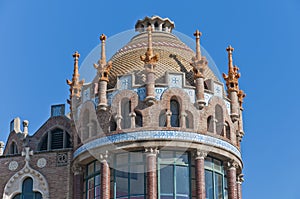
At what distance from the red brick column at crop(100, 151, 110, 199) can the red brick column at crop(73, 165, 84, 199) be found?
217 centimetres

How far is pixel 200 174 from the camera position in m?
37.9

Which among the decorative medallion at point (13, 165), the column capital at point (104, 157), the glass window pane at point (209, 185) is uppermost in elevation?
the decorative medallion at point (13, 165)

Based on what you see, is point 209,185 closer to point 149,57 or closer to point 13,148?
point 149,57

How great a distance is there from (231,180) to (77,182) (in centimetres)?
759

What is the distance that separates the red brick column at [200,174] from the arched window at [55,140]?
8.05m

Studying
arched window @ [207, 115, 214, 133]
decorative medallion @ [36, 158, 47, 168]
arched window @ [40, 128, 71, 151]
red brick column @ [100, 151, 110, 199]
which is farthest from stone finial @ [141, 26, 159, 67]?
decorative medallion @ [36, 158, 47, 168]

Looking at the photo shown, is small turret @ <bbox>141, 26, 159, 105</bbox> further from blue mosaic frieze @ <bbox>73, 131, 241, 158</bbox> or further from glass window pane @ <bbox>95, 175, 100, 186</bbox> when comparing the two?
glass window pane @ <bbox>95, 175, 100, 186</bbox>

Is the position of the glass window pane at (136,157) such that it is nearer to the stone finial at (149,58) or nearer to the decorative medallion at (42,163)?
the stone finial at (149,58)

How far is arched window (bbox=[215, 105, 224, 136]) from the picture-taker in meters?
40.0

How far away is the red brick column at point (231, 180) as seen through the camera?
3955 cm

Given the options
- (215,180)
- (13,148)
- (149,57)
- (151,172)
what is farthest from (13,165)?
(215,180)

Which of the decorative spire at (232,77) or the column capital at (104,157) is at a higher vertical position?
the decorative spire at (232,77)

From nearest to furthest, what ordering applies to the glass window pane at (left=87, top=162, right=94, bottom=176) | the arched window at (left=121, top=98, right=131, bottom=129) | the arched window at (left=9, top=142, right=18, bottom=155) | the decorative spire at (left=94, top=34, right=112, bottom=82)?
the arched window at (left=121, top=98, right=131, bottom=129)
the glass window pane at (left=87, top=162, right=94, bottom=176)
the decorative spire at (left=94, top=34, right=112, bottom=82)
the arched window at (left=9, top=142, right=18, bottom=155)

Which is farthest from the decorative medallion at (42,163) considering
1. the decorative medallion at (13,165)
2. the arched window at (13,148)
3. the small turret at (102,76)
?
the small turret at (102,76)
